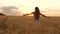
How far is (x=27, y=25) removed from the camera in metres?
0.92

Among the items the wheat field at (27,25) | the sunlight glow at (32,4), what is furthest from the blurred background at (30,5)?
the wheat field at (27,25)

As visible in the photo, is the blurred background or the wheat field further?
the blurred background

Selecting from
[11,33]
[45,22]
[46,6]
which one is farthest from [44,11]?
[11,33]

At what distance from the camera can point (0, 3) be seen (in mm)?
1478

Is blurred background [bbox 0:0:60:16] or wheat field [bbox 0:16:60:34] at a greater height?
blurred background [bbox 0:0:60:16]

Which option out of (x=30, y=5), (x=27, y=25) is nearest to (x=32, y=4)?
(x=30, y=5)

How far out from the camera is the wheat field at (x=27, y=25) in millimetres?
862

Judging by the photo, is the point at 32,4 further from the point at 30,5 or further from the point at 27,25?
the point at 27,25

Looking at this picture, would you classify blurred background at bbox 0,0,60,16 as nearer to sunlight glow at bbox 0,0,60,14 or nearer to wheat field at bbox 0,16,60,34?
sunlight glow at bbox 0,0,60,14

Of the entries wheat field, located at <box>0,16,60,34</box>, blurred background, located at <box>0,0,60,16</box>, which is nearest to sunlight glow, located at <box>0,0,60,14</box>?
blurred background, located at <box>0,0,60,16</box>

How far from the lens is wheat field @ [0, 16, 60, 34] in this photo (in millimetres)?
862

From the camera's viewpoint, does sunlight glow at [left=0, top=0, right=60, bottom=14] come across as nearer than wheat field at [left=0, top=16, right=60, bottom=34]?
No

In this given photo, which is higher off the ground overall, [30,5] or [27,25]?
[30,5]

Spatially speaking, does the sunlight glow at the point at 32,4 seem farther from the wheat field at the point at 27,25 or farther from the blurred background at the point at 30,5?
the wheat field at the point at 27,25
